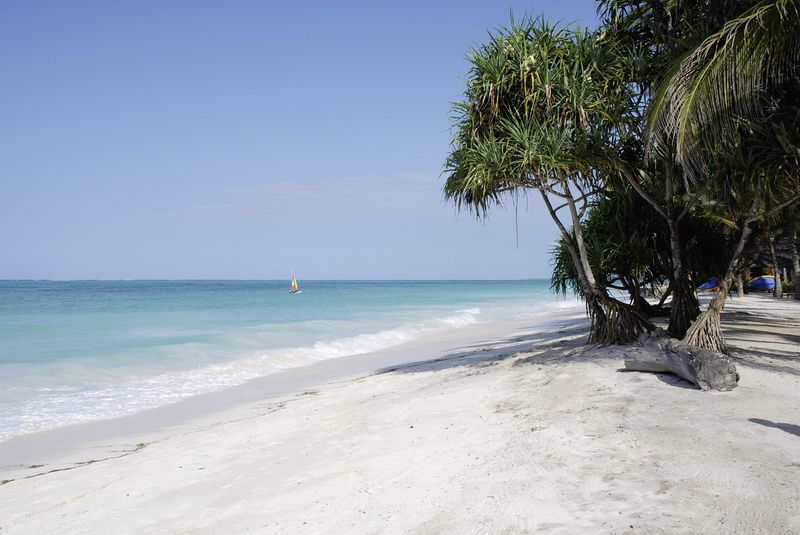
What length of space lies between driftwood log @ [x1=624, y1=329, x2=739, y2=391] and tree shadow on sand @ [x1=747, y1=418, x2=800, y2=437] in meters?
0.87

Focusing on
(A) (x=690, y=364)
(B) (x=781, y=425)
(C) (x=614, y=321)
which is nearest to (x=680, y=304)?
(C) (x=614, y=321)

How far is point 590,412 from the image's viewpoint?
5188 mm

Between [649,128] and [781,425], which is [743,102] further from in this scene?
[781,425]

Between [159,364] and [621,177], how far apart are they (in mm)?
10331

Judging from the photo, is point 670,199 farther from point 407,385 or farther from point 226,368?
point 226,368

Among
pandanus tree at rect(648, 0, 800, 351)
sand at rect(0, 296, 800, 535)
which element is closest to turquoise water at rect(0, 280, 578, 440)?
sand at rect(0, 296, 800, 535)

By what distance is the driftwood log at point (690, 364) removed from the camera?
5.42 meters

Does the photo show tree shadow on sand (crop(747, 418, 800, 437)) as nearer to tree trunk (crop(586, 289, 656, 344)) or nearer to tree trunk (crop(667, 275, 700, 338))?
tree trunk (crop(586, 289, 656, 344))

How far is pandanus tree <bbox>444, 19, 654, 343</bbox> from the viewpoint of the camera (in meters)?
7.73

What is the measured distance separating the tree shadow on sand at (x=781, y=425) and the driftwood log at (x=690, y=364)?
87 cm

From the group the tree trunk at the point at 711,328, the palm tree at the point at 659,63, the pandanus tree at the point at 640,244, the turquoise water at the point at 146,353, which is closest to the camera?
the tree trunk at the point at 711,328

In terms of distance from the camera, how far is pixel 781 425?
14.4 ft

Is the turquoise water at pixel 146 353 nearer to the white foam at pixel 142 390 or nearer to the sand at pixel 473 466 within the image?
the white foam at pixel 142 390

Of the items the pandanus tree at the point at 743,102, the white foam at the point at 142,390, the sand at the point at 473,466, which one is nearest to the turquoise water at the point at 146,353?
the white foam at the point at 142,390
